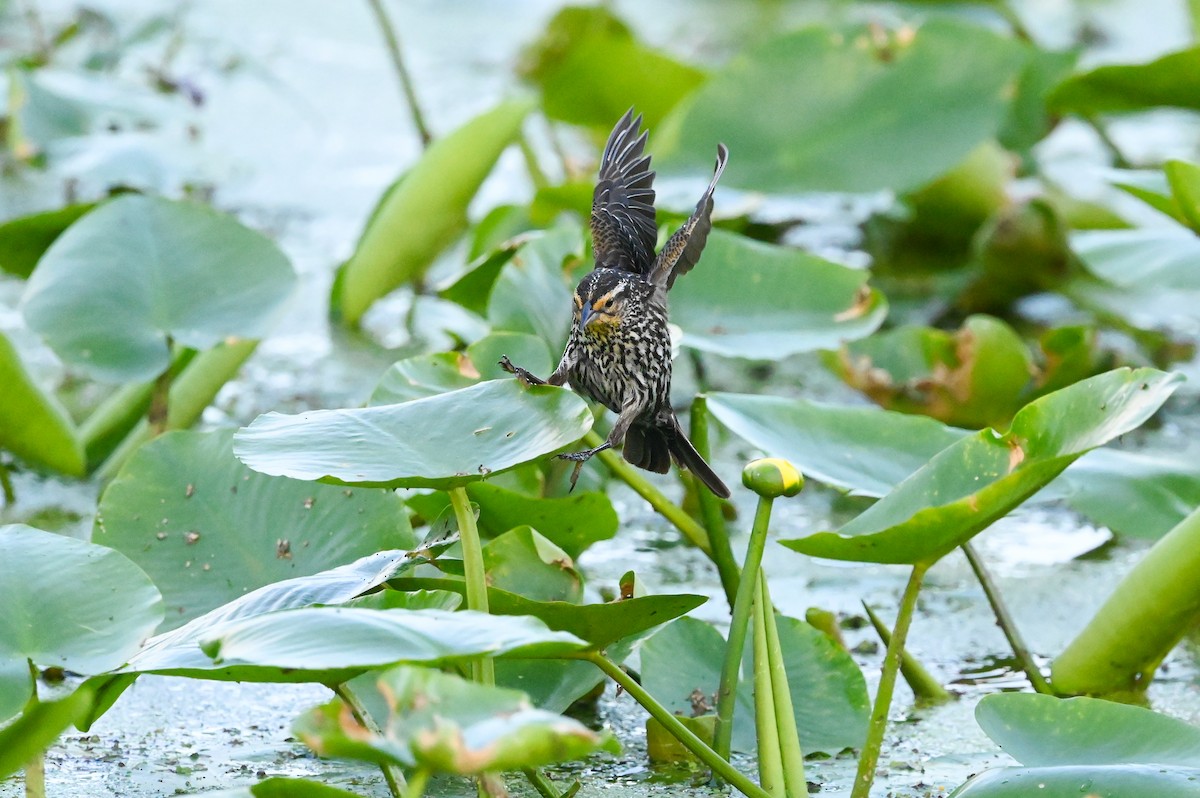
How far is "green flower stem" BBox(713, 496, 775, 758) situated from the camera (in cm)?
129

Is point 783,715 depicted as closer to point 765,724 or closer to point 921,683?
point 765,724

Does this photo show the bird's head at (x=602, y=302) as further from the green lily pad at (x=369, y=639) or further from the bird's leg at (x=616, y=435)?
the green lily pad at (x=369, y=639)

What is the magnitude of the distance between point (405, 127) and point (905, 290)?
61.7 inches

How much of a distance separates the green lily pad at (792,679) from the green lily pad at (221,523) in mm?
292

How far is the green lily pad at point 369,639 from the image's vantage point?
0.98 metres

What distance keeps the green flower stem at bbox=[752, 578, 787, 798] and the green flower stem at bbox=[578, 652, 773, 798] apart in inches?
0.7

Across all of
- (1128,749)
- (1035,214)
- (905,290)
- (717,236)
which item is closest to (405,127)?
(905,290)

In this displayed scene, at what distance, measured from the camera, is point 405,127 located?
4023mm

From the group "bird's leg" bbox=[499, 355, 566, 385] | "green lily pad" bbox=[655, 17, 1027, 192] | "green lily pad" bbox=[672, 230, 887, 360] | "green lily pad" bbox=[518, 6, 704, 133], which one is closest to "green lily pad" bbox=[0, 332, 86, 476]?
"bird's leg" bbox=[499, 355, 566, 385]

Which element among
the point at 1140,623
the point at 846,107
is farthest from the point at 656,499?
the point at 846,107

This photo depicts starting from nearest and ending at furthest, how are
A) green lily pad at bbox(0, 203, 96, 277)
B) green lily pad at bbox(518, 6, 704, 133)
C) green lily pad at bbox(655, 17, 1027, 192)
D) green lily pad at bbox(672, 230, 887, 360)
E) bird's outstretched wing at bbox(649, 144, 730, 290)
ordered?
bird's outstretched wing at bbox(649, 144, 730, 290), green lily pad at bbox(672, 230, 887, 360), green lily pad at bbox(0, 203, 96, 277), green lily pad at bbox(655, 17, 1027, 192), green lily pad at bbox(518, 6, 704, 133)

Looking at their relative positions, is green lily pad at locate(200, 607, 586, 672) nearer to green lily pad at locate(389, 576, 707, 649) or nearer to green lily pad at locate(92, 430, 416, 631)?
green lily pad at locate(389, 576, 707, 649)

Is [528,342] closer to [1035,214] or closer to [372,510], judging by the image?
[372,510]

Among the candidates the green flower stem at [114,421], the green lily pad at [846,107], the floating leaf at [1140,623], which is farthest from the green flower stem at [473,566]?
the green lily pad at [846,107]
